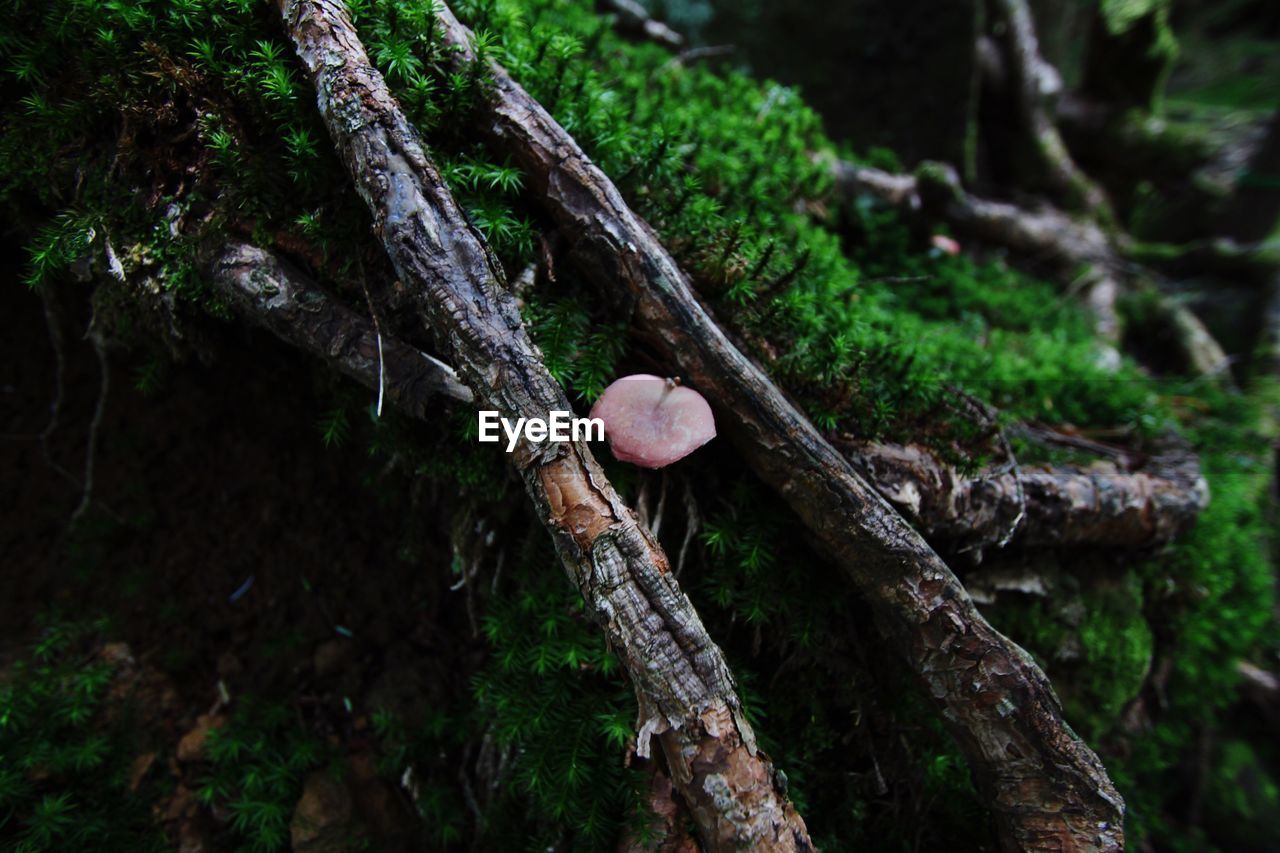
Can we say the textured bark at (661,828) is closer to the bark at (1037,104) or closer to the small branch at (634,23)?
the small branch at (634,23)

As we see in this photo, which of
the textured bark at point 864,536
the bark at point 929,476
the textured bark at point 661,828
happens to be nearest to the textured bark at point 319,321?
the bark at point 929,476

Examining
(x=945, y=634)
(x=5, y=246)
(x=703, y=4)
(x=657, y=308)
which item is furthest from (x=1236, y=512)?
(x=5, y=246)

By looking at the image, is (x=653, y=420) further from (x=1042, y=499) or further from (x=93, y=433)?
(x=93, y=433)

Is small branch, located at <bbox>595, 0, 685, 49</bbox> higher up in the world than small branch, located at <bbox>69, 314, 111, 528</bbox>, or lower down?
higher up

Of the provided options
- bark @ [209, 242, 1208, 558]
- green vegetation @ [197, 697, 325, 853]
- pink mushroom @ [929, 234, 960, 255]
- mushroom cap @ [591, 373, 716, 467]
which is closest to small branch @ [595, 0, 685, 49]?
pink mushroom @ [929, 234, 960, 255]

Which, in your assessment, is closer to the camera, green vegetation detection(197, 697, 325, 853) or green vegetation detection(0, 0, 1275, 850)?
green vegetation detection(0, 0, 1275, 850)

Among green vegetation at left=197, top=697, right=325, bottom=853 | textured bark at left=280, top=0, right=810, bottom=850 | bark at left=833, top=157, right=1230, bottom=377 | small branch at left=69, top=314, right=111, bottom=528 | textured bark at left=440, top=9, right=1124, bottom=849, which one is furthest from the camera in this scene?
bark at left=833, top=157, right=1230, bottom=377

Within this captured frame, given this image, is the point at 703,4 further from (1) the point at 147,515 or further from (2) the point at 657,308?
(1) the point at 147,515

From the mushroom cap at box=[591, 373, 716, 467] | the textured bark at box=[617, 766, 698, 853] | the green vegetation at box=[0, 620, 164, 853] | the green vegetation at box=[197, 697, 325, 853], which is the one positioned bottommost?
the green vegetation at box=[197, 697, 325, 853]

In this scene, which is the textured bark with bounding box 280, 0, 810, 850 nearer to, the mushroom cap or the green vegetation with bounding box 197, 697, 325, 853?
the mushroom cap
